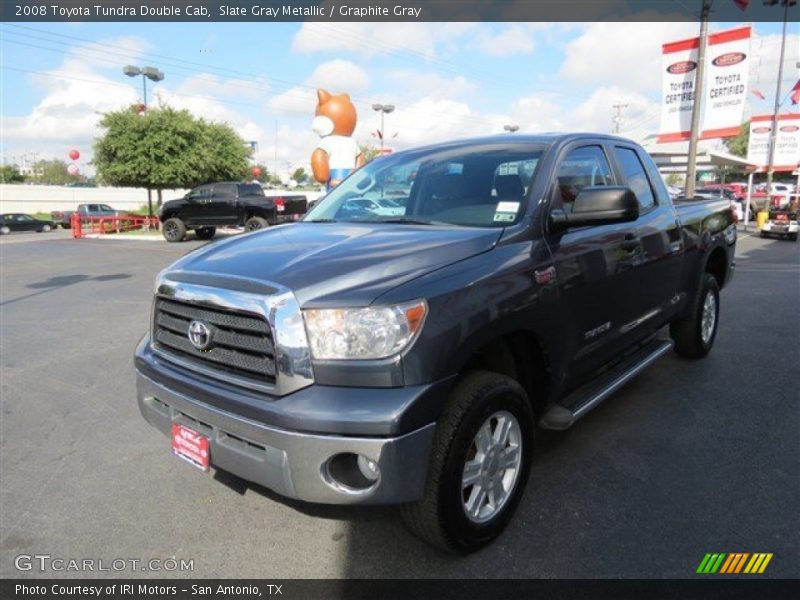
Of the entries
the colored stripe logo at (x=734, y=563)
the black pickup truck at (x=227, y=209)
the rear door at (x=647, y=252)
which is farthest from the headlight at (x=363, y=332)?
the black pickup truck at (x=227, y=209)

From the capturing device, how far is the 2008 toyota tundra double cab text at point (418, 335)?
2.14 m

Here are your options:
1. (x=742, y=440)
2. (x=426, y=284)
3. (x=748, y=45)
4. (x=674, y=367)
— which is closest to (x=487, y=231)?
(x=426, y=284)

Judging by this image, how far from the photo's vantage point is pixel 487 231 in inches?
106

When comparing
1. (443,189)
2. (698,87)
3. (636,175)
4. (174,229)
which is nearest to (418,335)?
(443,189)

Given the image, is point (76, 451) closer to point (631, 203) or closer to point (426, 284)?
point (426, 284)

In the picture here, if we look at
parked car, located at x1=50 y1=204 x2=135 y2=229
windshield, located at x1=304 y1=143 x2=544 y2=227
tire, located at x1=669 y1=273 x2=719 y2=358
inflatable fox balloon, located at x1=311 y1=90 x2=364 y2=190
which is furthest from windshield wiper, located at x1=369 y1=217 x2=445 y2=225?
parked car, located at x1=50 y1=204 x2=135 y2=229

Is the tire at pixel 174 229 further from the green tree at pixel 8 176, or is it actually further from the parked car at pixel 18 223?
the green tree at pixel 8 176

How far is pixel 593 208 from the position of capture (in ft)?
9.38

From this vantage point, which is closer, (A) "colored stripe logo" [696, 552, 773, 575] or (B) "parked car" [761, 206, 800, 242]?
(A) "colored stripe logo" [696, 552, 773, 575]

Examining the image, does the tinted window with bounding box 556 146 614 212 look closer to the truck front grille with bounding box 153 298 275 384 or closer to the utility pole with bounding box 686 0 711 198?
the truck front grille with bounding box 153 298 275 384

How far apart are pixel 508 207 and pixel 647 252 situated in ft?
4.63

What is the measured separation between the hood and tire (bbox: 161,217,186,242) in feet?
60.7

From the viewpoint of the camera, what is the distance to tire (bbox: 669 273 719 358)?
496 cm

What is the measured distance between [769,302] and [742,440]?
218 inches
